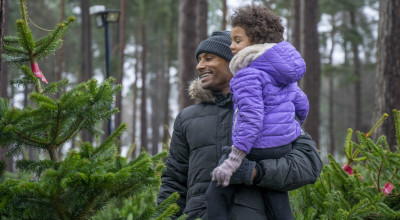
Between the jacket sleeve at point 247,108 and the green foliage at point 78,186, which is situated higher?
the jacket sleeve at point 247,108

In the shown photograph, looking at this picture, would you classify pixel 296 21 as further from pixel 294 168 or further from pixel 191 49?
pixel 294 168

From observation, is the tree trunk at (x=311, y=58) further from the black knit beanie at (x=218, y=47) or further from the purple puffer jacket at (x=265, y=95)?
the purple puffer jacket at (x=265, y=95)

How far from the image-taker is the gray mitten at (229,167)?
102 inches

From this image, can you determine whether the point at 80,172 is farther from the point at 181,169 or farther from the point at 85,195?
the point at 181,169

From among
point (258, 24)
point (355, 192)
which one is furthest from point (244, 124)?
point (355, 192)

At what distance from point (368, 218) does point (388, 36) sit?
497 cm

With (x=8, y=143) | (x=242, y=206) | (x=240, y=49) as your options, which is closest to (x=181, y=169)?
(x=242, y=206)

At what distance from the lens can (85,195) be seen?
2.48m

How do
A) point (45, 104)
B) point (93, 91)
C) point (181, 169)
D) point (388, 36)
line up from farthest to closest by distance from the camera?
point (388, 36) → point (181, 169) → point (93, 91) → point (45, 104)

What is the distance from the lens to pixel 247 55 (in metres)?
2.81

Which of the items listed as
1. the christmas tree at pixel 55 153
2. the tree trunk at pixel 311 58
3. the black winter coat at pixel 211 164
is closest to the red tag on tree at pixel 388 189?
the black winter coat at pixel 211 164

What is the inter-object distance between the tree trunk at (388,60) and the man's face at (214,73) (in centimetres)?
564

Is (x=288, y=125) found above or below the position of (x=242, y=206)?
above

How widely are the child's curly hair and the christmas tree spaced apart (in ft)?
2.84
